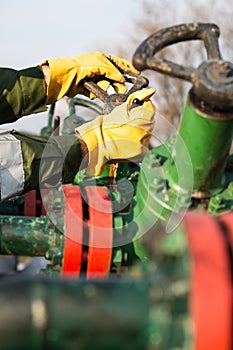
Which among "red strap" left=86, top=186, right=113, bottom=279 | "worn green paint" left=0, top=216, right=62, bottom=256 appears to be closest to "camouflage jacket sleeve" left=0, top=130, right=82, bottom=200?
"worn green paint" left=0, top=216, right=62, bottom=256

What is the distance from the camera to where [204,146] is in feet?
4.12

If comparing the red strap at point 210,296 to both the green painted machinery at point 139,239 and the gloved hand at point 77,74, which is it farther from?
the gloved hand at point 77,74

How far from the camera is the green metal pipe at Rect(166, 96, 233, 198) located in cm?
122

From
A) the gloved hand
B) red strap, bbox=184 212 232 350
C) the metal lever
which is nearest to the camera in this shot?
red strap, bbox=184 212 232 350

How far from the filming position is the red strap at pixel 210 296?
68cm

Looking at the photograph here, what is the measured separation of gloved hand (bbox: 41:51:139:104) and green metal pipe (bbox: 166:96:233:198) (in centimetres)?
97

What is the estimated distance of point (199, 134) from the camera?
4.08 ft

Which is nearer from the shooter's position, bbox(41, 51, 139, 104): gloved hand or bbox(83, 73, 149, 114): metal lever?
bbox(83, 73, 149, 114): metal lever

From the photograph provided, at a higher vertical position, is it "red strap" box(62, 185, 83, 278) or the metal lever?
the metal lever

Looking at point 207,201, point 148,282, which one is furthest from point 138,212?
point 148,282

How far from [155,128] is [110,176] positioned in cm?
49

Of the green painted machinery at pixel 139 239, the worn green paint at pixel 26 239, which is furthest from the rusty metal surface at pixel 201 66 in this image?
the worn green paint at pixel 26 239

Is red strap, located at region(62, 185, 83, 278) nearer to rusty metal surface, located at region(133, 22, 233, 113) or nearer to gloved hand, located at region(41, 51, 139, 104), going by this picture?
rusty metal surface, located at region(133, 22, 233, 113)

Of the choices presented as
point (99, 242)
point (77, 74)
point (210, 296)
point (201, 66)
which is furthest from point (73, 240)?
point (77, 74)
